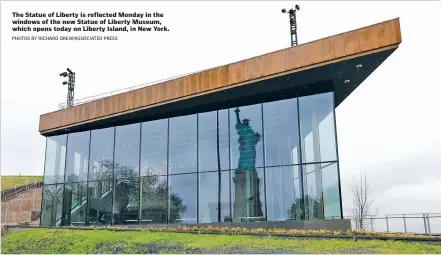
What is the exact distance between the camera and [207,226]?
1750 cm

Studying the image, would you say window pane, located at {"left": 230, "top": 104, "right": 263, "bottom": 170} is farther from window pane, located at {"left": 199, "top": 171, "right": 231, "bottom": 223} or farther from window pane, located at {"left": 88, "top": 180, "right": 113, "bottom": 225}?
window pane, located at {"left": 88, "top": 180, "right": 113, "bottom": 225}

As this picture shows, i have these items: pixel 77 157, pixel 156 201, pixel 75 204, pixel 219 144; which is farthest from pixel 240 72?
pixel 75 204

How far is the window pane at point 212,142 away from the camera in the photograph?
59.6ft

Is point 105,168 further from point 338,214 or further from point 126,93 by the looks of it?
point 338,214

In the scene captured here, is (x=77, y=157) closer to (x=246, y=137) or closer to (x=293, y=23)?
(x=246, y=137)

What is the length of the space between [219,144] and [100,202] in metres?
7.04

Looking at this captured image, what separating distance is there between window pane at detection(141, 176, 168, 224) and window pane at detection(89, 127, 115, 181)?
2.28m

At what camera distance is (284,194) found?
54.0ft

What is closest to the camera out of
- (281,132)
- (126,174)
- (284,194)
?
(284,194)

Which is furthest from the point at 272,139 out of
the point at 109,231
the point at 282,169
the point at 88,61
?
the point at 88,61

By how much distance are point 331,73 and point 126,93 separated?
9498 millimetres

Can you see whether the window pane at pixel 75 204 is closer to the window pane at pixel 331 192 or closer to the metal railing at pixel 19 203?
the metal railing at pixel 19 203

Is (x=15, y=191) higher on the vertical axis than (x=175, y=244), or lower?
higher

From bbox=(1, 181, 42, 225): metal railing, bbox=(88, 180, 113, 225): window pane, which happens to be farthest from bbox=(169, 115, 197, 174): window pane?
bbox=(1, 181, 42, 225): metal railing
